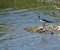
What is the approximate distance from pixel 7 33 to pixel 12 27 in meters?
2.34

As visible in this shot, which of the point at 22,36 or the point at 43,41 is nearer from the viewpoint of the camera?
the point at 43,41

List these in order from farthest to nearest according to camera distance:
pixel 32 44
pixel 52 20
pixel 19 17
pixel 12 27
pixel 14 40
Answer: pixel 19 17, pixel 52 20, pixel 12 27, pixel 14 40, pixel 32 44

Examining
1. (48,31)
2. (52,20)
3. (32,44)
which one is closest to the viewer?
(32,44)

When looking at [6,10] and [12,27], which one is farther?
[6,10]

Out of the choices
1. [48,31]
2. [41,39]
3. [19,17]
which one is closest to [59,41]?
[41,39]

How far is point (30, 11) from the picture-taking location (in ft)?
106

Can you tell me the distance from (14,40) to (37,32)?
234 centimetres

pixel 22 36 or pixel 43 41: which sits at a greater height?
pixel 43 41

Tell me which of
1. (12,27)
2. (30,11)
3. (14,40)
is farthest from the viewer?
(30,11)

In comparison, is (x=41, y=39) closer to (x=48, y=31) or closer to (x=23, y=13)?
(x=48, y=31)

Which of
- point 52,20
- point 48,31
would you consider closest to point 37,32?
point 48,31

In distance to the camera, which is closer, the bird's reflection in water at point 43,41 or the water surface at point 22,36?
the water surface at point 22,36

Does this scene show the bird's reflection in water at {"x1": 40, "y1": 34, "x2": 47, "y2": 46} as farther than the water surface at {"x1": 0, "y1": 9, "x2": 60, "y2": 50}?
Yes

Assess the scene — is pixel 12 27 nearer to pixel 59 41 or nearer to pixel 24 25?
pixel 24 25
